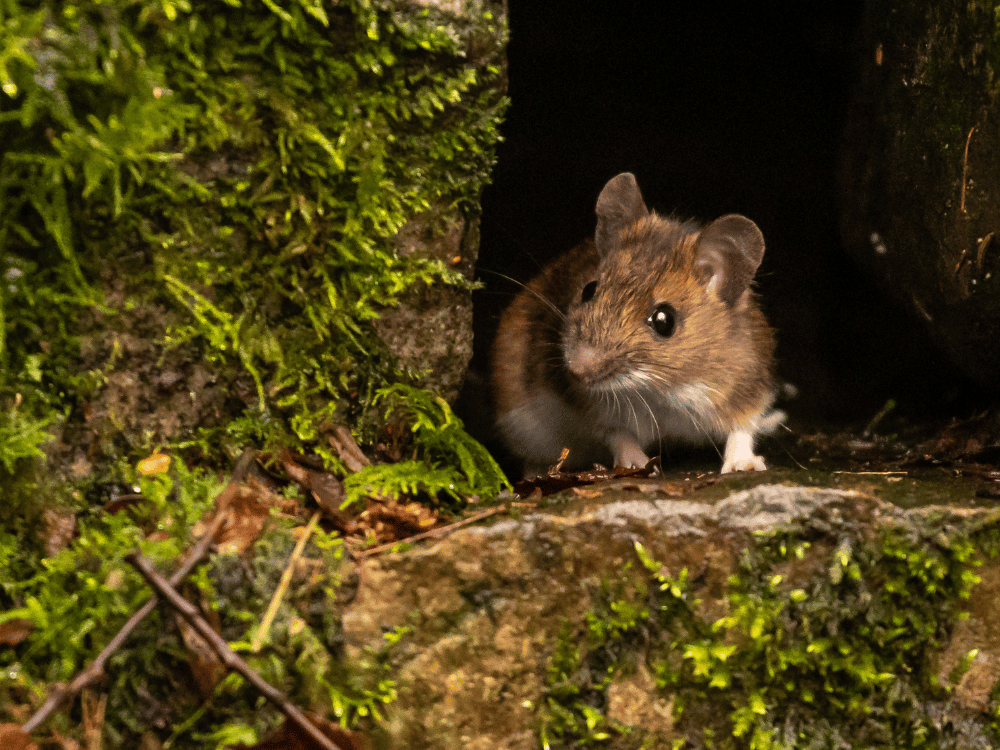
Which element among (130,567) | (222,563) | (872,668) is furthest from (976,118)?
(130,567)

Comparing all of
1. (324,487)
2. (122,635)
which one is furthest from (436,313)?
(122,635)

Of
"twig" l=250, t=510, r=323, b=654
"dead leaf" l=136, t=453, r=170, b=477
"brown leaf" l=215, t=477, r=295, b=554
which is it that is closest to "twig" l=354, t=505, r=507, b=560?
"twig" l=250, t=510, r=323, b=654

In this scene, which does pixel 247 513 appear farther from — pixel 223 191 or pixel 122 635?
pixel 223 191

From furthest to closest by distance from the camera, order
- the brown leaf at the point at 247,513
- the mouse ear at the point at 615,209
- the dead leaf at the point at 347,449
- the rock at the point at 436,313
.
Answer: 1. the mouse ear at the point at 615,209
2. the rock at the point at 436,313
3. the dead leaf at the point at 347,449
4. the brown leaf at the point at 247,513

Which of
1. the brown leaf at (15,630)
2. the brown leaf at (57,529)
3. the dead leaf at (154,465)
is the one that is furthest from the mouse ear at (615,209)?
the brown leaf at (15,630)

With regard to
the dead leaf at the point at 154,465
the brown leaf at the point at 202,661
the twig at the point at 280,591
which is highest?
the dead leaf at the point at 154,465

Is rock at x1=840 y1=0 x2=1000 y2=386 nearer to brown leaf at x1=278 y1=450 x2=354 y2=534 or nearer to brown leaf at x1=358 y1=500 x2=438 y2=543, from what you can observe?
brown leaf at x1=358 y1=500 x2=438 y2=543

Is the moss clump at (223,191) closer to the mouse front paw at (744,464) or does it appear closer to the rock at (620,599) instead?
the rock at (620,599)
